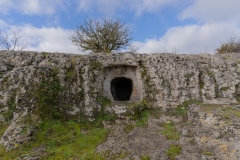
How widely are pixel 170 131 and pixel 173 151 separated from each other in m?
1.73

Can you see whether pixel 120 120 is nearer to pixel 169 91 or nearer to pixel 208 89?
pixel 169 91

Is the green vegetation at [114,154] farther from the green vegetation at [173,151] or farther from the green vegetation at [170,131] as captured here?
the green vegetation at [170,131]

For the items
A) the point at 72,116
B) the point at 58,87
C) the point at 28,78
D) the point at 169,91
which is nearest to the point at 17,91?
the point at 28,78

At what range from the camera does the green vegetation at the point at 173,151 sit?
8258mm

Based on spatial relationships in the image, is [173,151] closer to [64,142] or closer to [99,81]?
[64,142]

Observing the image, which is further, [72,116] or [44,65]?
[44,65]

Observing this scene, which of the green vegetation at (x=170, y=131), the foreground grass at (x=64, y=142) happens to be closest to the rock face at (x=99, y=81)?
the foreground grass at (x=64, y=142)

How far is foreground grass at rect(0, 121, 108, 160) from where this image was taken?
841 cm

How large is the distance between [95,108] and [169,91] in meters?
4.53

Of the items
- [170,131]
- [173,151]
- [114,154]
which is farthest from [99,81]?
[173,151]

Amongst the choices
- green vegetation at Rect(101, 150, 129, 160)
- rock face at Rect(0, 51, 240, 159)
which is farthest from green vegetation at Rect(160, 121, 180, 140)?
green vegetation at Rect(101, 150, 129, 160)

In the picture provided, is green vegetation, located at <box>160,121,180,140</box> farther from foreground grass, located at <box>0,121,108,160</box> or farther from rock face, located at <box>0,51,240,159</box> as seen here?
foreground grass, located at <box>0,121,108,160</box>

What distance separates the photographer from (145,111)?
1205 cm

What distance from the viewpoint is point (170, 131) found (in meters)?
10.1
